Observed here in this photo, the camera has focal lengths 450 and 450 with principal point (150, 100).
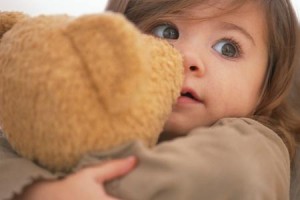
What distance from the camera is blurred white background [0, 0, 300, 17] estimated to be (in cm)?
128

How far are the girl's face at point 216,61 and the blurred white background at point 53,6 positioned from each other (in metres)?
0.53

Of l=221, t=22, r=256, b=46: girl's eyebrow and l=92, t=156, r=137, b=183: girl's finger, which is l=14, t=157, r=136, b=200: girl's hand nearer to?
l=92, t=156, r=137, b=183: girl's finger

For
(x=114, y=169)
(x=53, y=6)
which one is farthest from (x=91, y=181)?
(x=53, y=6)

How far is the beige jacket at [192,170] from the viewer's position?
0.50 m

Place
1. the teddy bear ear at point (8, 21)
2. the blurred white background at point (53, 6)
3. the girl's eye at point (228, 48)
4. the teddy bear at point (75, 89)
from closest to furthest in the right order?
the teddy bear at point (75, 89), the teddy bear ear at point (8, 21), the girl's eye at point (228, 48), the blurred white background at point (53, 6)

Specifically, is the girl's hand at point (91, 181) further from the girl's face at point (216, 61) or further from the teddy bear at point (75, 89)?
the girl's face at point (216, 61)

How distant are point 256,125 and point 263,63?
0.73 ft

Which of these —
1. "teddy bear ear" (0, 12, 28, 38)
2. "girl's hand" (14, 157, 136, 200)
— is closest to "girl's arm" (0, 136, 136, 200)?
"girl's hand" (14, 157, 136, 200)

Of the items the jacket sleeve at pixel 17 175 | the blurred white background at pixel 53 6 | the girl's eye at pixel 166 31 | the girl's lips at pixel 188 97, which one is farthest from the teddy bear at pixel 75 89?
the blurred white background at pixel 53 6

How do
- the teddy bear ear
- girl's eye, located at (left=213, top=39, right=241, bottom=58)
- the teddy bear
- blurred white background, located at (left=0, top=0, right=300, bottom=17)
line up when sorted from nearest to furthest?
the teddy bear → the teddy bear ear → girl's eye, located at (left=213, top=39, right=241, bottom=58) → blurred white background, located at (left=0, top=0, right=300, bottom=17)

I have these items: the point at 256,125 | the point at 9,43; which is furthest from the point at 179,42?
the point at 9,43

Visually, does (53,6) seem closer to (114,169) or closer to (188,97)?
(188,97)

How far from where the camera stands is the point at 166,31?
81 cm

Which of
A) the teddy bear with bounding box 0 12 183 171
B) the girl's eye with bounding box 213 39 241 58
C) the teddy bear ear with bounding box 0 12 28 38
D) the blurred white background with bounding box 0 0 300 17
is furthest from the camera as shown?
the blurred white background with bounding box 0 0 300 17
